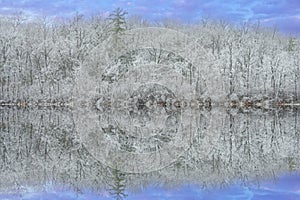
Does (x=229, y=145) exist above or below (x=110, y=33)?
below

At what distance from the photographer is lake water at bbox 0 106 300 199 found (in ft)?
43.2

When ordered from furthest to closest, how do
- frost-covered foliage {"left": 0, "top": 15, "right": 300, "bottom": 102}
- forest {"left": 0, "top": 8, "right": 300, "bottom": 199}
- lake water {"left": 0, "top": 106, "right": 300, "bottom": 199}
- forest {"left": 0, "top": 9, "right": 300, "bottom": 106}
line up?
frost-covered foliage {"left": 0, "top": 15, "right": 300, "bottom": 102}, forest {"left": 0, "top": 9, "right": 300, "bottom": 106}, forest {"left": 0, "top": 8, "right": 300, "bottom": 199}, lake water {"left": 0, "top": 106, "right": 300, "bottom": 199}

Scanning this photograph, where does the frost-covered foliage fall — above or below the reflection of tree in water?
above

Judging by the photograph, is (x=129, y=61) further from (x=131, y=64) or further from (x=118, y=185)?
(x=118, y=185)

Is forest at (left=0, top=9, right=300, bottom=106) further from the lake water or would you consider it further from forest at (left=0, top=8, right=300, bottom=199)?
the lake water

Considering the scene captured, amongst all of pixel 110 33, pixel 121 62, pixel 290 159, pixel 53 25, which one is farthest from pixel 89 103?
pixel 290 159

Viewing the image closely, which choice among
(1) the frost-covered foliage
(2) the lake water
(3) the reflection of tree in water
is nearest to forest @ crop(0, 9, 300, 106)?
(1) the frost-covered foliage

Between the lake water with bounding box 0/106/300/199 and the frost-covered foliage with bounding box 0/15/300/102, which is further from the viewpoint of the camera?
the frost-covered foliage with bounding box 0/15/300/102

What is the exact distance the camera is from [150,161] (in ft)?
61.0

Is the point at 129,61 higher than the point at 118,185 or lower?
higher

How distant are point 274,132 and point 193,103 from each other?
23.4 metres

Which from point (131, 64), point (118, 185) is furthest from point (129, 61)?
point (118, 185)

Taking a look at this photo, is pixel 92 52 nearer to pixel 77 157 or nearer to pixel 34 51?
pixel 34 51

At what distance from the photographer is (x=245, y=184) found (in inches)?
547
